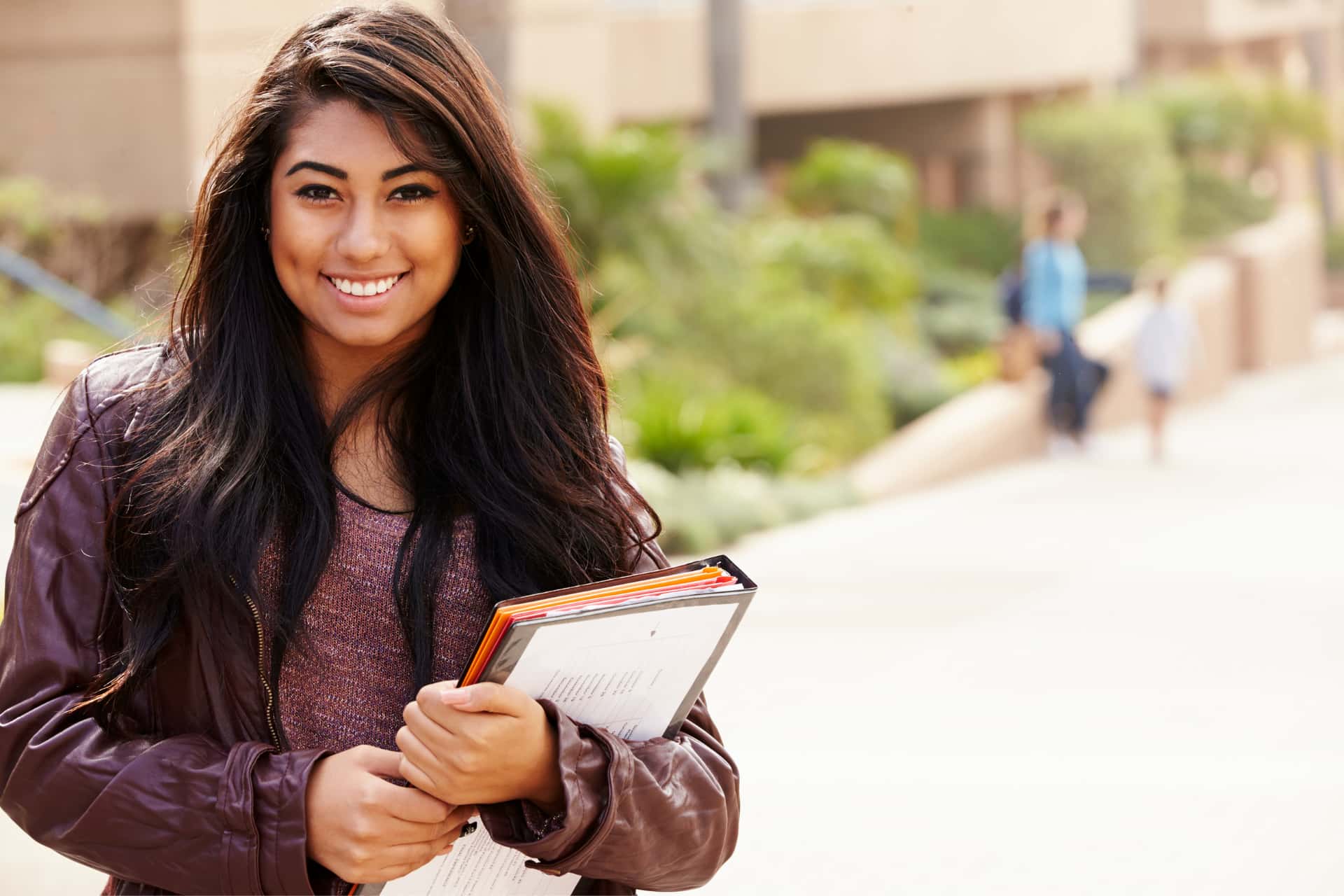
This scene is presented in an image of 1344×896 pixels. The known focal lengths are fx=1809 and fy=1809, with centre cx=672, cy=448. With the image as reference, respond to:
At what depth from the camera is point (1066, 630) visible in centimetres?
791

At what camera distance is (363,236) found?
6.25 ft

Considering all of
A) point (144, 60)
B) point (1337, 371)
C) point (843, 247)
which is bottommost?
point (1337, 371)

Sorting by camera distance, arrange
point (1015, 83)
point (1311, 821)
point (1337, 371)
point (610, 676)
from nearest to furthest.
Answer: point (610, 676) → point (1311, 821) → point (1337, 371) → point (1015, 83)

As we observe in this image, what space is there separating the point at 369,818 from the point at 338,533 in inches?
13.0

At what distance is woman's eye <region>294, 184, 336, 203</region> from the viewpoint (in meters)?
1.93

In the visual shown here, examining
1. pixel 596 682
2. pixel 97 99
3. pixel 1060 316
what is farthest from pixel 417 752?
pixel 1060 316

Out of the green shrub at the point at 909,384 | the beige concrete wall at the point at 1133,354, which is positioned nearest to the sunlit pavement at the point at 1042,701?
the beige concrete wall at the point at 1133,354

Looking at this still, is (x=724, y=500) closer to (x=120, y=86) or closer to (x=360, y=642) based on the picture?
(x=120, y=86)

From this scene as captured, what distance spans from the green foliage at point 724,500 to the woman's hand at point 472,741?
780cm

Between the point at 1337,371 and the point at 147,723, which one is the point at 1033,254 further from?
the point at 147,723

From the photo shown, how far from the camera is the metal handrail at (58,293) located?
1130 cm

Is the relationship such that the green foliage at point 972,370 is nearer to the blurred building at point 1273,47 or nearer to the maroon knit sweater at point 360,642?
the blurred building at point 1273,47

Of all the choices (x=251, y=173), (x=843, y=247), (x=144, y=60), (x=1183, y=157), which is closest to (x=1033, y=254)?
(x=843, y=247)

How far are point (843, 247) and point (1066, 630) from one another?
10.6 metres
